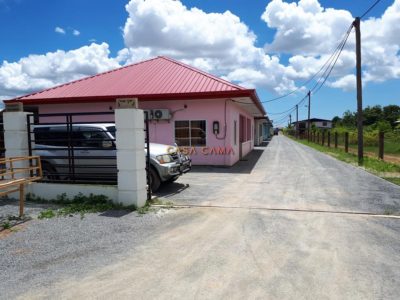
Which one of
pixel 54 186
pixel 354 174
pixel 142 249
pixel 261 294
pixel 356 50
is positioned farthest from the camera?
pixel 356 50

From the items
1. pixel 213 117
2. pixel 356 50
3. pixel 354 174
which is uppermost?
pixel 356 50

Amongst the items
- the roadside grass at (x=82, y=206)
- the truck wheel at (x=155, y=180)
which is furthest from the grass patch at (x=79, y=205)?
the truck wheel at (x=155, y=180)

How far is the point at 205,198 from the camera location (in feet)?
26.6

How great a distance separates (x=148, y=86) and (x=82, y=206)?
9.73m

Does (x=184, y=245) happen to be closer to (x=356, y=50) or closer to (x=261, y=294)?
(x=261, y=294)

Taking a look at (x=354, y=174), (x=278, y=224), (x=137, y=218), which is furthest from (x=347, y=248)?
(x=354, y=174)

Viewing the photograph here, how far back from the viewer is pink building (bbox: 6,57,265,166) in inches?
572

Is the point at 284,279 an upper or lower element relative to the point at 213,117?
lower

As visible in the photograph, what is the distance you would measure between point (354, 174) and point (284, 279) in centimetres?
988

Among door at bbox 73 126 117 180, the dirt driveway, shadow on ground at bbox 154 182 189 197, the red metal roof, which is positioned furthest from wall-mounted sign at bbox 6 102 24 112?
the red metal roof

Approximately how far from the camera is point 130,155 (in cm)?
674

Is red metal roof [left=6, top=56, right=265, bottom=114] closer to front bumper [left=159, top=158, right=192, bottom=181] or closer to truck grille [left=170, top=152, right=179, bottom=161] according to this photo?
truck grille [left=170, top=152, right=179, bottom=161]

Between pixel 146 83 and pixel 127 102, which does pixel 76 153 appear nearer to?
pixel 127 102

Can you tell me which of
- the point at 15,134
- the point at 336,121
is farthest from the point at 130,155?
the point at 336,121
